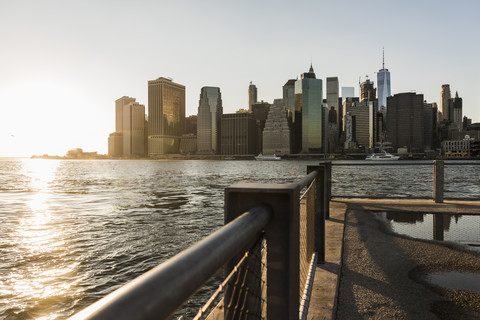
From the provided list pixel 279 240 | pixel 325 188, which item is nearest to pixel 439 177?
pixel 325 188

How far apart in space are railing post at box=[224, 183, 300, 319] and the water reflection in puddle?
6186 millimetres

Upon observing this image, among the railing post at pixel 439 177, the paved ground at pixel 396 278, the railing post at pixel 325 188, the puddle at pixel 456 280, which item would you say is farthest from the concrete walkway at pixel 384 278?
the railing post at pixel 439 177

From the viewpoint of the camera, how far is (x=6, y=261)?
31.8 ft

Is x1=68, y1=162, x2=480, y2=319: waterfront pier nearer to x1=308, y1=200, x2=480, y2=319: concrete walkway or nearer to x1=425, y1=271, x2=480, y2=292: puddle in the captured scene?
x1=308, y1=200, x2=480, y2=319: concrete walkway

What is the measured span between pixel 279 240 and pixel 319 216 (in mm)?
3662

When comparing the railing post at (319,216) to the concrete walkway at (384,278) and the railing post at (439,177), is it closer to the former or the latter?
the concrete walkway at (384,278)

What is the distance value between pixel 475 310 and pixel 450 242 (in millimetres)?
3079

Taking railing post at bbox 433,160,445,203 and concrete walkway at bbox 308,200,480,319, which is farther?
railing post at bbox 433,160,445,203

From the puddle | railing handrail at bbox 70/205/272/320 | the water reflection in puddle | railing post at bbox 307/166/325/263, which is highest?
railing handrail at bbox 70/205/272/320

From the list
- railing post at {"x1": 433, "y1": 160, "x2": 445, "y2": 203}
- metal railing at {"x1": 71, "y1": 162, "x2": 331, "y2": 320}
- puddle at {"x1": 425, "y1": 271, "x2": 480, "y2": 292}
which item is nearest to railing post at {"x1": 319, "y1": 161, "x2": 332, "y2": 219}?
puddle at {"x1": 425, "y1": 271, "x2": 480, "y2": 292}

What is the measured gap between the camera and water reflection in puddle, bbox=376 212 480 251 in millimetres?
7188

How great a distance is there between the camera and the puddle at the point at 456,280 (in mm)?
4440

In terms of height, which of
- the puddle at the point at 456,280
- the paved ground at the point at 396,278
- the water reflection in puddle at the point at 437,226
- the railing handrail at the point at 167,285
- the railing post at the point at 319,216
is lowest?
the water reflection in puddle at the point at 437,226

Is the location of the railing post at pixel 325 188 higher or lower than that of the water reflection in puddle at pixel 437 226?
higher
